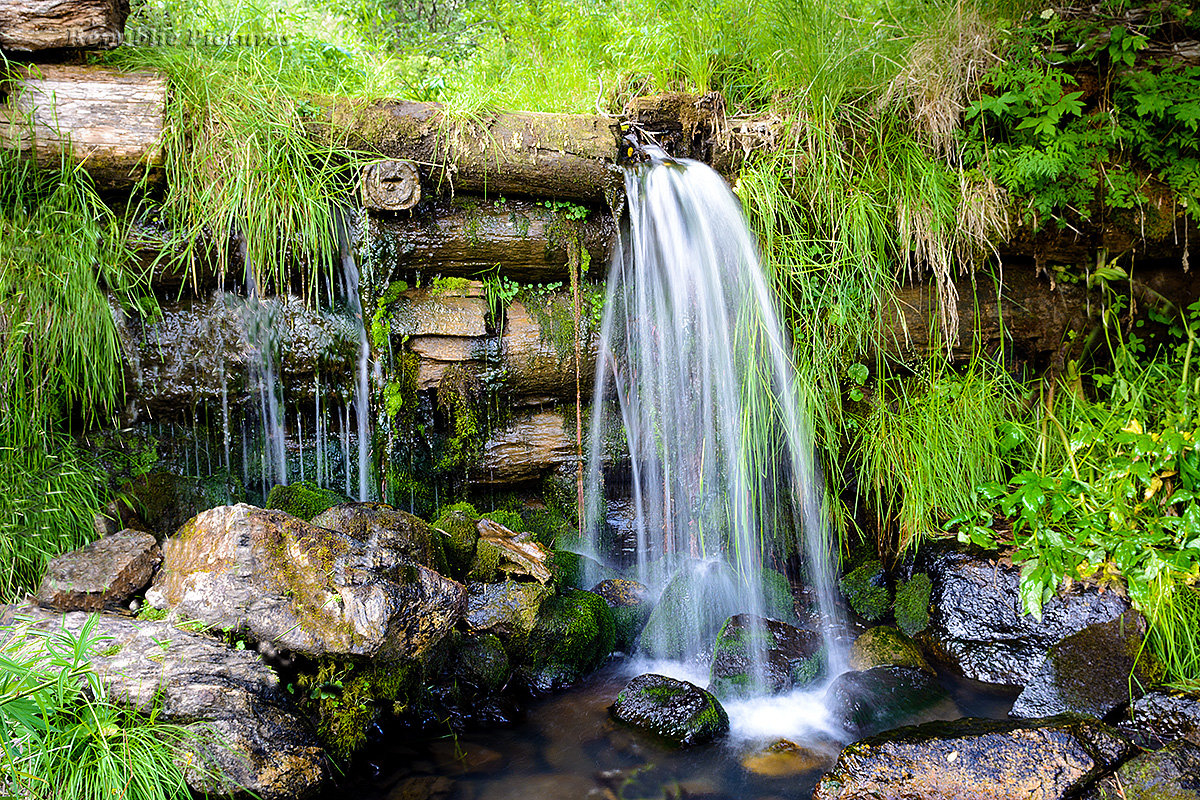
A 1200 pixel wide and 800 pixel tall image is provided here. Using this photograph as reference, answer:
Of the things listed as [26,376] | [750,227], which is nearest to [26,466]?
[26,376]

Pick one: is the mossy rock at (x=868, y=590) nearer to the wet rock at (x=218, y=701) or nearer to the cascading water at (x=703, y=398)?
the cascading water at (x=703, y=398)

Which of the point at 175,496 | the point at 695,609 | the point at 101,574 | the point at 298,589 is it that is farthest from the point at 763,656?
the point at 175,496

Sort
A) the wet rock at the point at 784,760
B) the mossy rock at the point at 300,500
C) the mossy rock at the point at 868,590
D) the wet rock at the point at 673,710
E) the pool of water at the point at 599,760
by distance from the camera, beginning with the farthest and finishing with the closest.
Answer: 1. the mossy rock at the point at 868,590
2. the mossy rock at the point at 300,500
3. the wet rock at the point at 673,710
4. the wet rock at the point at 784,760
5. the pool of water at the point at 599,760

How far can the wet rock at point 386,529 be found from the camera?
308 cm

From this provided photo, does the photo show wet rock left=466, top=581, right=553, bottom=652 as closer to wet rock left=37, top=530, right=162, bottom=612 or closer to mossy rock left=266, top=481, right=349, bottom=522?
mossy rock left=266, top=481, right=349, bottom=522

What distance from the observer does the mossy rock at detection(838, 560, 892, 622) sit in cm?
392

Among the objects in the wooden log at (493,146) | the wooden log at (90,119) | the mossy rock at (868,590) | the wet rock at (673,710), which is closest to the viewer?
the wet rock at (673,710)

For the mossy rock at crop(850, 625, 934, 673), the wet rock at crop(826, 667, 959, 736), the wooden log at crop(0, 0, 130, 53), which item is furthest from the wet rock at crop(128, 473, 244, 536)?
the mossy rock at crop(850, 625, 934, 673)

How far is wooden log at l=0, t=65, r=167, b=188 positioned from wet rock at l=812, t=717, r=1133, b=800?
158 inches

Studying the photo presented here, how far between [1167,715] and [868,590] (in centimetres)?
144

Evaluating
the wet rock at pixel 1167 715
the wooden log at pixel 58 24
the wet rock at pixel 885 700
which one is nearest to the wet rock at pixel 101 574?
the wooden log at pixel 58 24

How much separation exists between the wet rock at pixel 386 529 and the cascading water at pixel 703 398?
1.25 m

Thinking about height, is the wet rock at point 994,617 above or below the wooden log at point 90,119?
below

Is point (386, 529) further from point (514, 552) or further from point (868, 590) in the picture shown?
point (868, 590)
